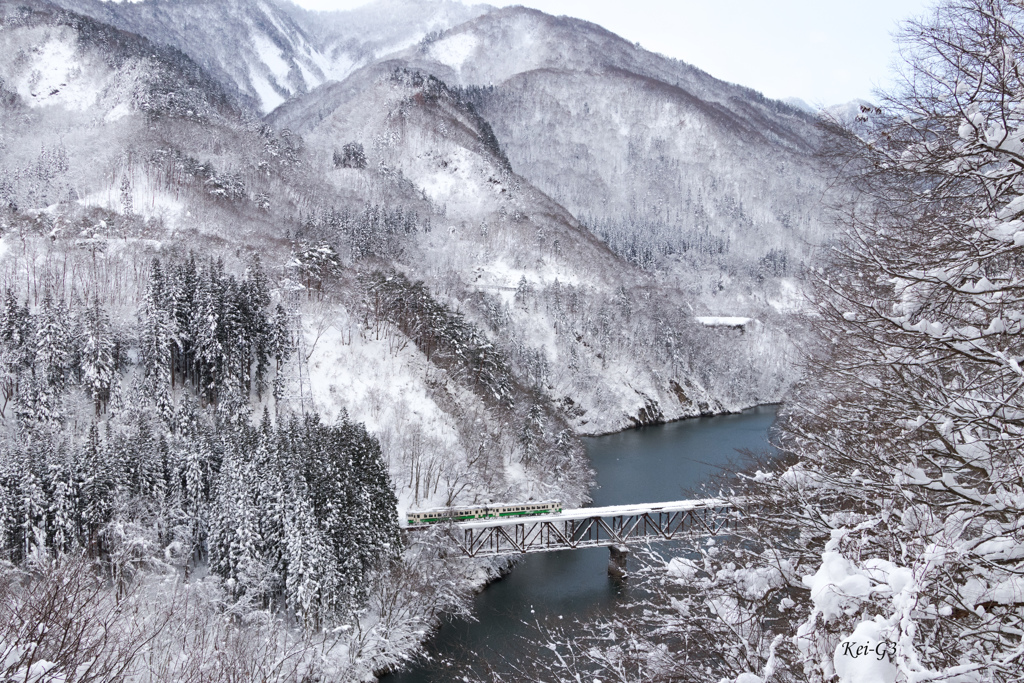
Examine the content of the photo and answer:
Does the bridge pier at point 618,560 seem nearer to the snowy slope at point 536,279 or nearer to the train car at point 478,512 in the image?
the train car at point 478,512

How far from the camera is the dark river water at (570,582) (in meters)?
27.3

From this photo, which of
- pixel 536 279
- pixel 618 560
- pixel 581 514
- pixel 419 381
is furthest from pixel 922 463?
pixel 536 279

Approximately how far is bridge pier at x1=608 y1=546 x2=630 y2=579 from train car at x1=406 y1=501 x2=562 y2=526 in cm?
403

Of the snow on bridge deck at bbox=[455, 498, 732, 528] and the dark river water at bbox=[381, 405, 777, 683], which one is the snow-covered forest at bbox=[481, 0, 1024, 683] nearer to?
the dark river water at bbox=[381, 405, 777, 683]

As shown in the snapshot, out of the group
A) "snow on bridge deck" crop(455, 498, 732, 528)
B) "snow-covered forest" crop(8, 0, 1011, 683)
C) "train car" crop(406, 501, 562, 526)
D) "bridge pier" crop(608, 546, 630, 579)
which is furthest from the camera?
"train car" crop(406, 501, 562, 526)

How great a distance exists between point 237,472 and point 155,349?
775 inches

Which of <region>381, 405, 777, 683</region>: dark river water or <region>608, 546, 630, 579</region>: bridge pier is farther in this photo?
<region>608, 546, 630, 579</region>: bridge pier

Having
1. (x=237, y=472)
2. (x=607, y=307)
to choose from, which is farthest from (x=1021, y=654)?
(x=607, y=307)

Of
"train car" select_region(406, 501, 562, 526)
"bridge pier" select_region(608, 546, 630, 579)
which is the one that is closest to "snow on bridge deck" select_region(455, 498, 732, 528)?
"train car" select_region(406, 501, 562, 526)

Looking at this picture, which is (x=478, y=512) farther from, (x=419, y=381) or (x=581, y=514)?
(x=419, y=381)

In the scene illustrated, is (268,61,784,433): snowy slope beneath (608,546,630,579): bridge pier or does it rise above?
above

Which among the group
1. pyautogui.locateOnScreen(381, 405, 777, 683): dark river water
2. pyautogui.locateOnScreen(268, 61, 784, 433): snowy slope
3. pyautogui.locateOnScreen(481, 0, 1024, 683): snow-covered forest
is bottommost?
pyautogui.locateOnScreen(381, 405, 777, 683): dark river water

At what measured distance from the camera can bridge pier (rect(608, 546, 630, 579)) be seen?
3712 centimetres

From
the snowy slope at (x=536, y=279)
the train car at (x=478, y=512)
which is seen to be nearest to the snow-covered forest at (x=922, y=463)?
the train car at (x=478, y=512)
